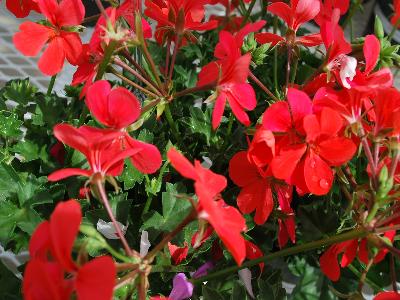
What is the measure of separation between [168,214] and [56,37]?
9.4 inches

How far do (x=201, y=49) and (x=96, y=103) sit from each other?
1.99 feet

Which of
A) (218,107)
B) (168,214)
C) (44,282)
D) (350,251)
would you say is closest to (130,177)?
(168,214)

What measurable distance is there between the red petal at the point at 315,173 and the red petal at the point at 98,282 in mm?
278

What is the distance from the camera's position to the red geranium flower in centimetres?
73

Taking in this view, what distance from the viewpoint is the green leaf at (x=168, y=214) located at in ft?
2.32

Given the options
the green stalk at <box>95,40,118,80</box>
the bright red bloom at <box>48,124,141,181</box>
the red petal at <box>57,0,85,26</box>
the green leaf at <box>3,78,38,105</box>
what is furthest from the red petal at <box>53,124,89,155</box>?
the green leaf at <box>3,78,38,105</box>

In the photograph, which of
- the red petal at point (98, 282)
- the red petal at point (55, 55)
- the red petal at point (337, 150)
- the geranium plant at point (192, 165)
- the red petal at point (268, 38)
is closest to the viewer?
the red petal at point (98, 282)

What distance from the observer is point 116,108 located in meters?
0.54

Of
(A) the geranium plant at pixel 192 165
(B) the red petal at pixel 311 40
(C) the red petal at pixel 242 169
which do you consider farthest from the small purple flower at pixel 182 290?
(B) the red petal at pixel 311 40

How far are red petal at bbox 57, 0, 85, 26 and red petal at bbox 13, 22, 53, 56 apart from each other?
0.06 feet

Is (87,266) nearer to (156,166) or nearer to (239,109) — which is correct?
(156,166)

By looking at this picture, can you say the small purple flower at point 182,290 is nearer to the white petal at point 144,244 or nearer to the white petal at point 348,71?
the white petal at point 144,244

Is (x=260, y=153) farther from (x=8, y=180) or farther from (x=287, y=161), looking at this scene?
(x=8, y=180)

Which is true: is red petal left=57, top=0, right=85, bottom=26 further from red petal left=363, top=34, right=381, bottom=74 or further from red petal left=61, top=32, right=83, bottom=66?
red petal left=363, top=34, right=381, bottom=74
